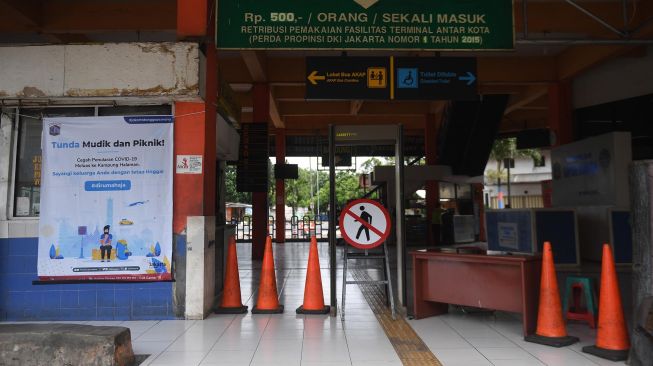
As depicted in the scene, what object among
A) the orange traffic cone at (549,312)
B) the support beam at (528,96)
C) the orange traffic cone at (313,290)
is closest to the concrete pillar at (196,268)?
the orange traffic cone at (313,290)

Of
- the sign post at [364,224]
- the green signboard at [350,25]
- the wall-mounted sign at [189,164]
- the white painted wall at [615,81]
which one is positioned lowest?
the sign post at [364,224]

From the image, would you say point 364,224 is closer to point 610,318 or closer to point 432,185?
point 610,318

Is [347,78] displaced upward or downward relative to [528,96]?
downward

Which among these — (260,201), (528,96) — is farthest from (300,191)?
(260,201)

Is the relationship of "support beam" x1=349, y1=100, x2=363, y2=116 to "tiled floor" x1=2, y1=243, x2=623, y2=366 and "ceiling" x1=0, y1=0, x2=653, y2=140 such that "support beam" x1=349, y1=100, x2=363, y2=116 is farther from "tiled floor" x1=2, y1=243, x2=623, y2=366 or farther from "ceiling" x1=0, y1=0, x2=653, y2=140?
"tiled floor" x1=2, y1=243, x2=623, y2=366

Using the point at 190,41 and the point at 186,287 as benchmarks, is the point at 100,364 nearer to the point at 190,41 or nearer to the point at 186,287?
the point at 186,287

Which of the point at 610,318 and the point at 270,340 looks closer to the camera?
the point at 610,318

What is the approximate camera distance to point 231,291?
19.8 ft

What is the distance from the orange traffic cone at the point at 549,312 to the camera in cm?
433

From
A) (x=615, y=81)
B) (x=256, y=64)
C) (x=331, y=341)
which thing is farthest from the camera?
(x=615, y=81)

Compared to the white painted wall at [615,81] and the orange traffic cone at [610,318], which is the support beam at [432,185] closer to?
the white painted wall at [615,81]

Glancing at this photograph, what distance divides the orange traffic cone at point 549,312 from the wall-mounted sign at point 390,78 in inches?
112

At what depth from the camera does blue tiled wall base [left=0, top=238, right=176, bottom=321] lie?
567 cm

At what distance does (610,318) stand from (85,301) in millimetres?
5580
